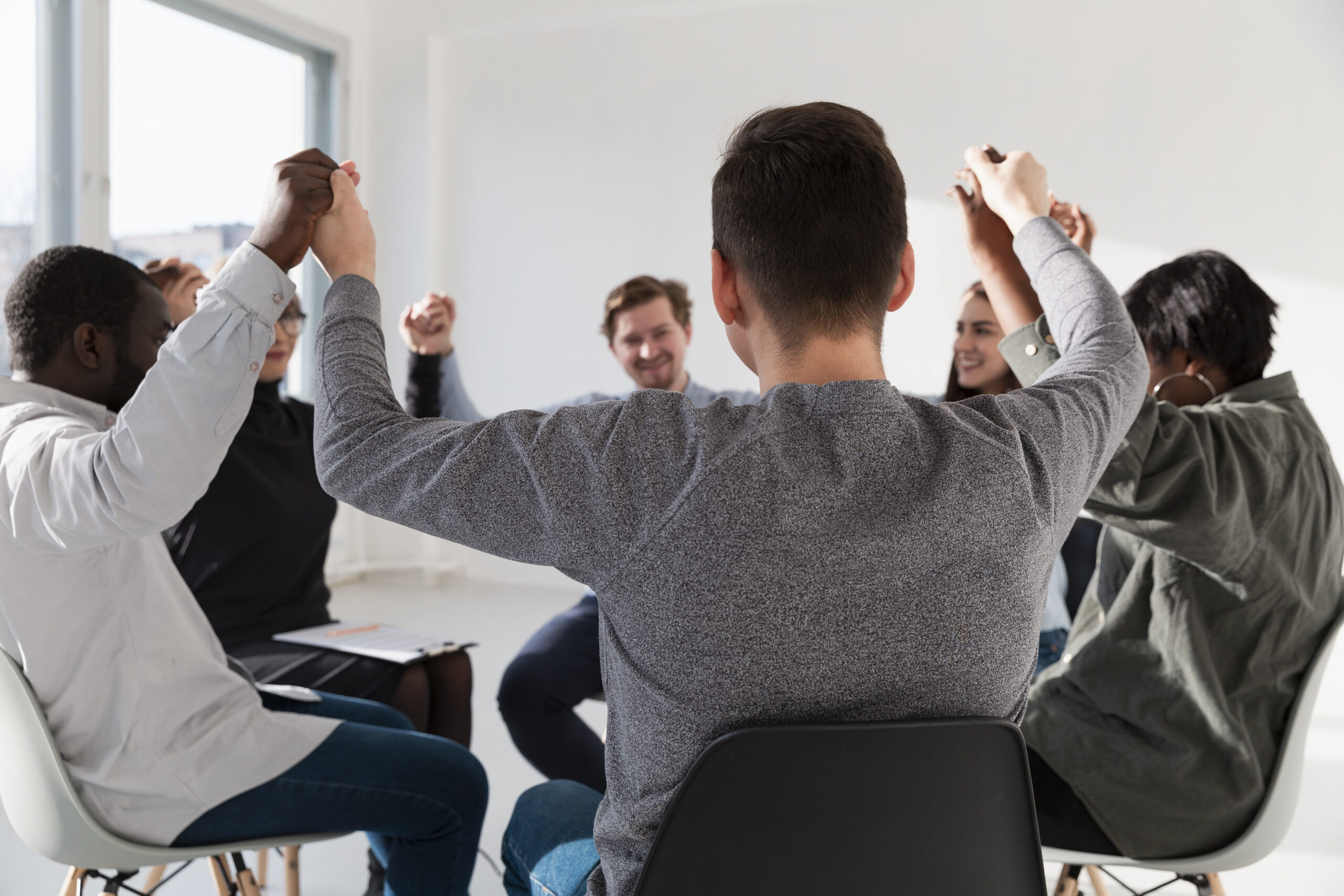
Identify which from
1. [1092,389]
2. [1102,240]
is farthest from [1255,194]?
[1092,389]

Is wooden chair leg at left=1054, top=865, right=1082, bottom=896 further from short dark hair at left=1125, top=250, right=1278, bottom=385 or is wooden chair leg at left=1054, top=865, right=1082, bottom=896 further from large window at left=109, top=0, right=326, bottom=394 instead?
large window at left=109, top=0, right=326, bottom=394

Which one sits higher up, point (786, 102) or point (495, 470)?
point (786, 102)

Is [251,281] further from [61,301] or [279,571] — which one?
[279,571]

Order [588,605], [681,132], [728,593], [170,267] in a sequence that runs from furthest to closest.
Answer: [681,132] < [588,605] < [170,267] < [728,593]

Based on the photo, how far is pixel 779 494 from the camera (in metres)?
0.77

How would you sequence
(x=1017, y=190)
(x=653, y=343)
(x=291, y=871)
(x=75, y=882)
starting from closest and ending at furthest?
(x=1017, y=190) < (x=75, y=882) < (x=291, y=871) < (x=653, y=343)

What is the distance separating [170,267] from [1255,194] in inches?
168

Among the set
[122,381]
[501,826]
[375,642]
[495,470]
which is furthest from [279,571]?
[495,470]

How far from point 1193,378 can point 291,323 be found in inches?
71.7

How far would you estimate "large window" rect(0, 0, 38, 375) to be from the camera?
397 cm

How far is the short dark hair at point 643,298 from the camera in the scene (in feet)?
9.61

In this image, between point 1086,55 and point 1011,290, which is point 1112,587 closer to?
point 1011,290

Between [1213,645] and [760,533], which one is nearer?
[760,533]

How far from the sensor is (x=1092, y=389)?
96 centimetres
